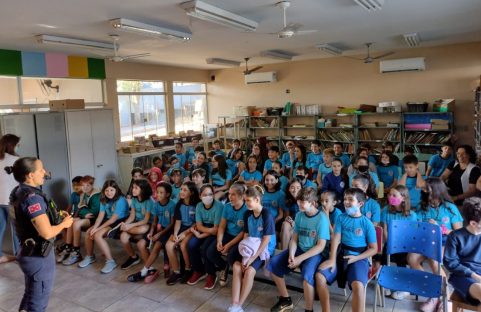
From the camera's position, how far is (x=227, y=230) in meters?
3.86

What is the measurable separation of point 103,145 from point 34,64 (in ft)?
6.34

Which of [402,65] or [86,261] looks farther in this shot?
[402,65]

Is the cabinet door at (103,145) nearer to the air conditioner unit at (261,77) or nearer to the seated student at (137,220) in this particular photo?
the seated student at (137,220)

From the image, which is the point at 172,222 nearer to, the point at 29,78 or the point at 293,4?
the point at 293,4

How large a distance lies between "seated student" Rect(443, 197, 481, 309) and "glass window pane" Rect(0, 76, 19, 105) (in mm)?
7188

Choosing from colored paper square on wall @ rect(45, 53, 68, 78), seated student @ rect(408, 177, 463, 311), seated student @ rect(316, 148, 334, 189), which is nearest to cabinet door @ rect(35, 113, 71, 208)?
colored paper square on wall @ rect(45, 53, 68, 78)

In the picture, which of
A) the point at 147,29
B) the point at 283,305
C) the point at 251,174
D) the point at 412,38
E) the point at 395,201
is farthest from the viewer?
the point at 412,38

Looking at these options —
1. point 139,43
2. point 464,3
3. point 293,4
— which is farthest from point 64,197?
point 464,3

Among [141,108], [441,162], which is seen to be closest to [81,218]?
[141,108]

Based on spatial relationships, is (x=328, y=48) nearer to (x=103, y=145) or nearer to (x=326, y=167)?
(x=326, y=167)

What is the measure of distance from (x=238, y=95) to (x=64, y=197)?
6013 mm

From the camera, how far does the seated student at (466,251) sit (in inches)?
105

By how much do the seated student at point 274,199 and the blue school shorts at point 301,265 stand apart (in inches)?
34.7

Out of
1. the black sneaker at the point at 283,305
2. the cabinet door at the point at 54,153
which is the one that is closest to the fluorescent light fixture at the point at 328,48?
the cabinet door at the point at 54,153
